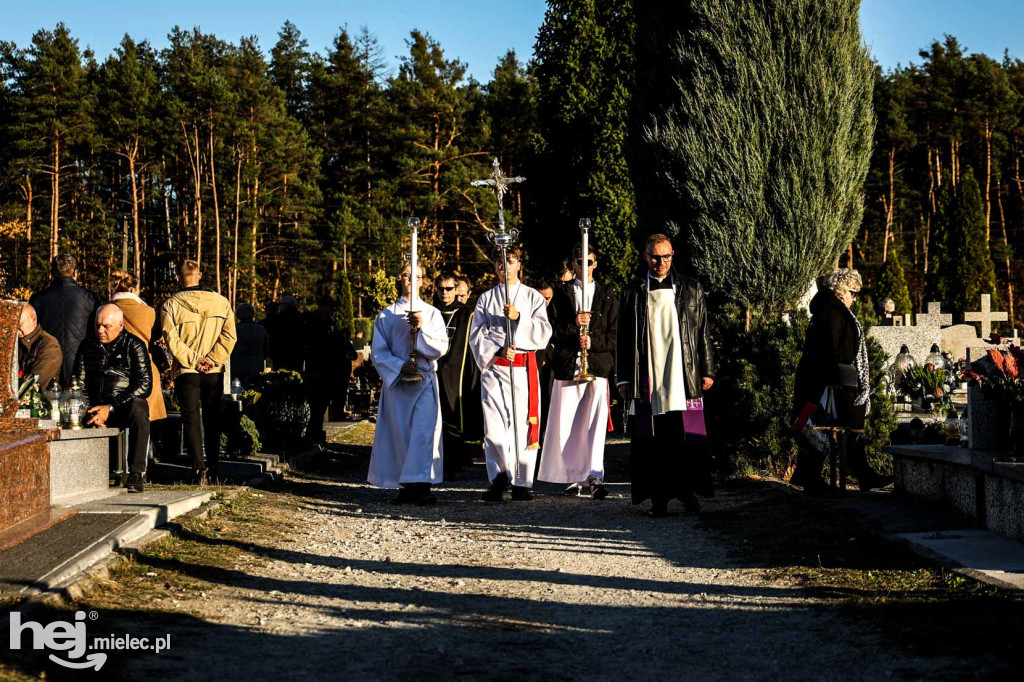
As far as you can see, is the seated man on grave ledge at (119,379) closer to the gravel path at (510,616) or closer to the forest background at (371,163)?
the gravel path at (510,616)

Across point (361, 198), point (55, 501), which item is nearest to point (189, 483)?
point (55, 501)

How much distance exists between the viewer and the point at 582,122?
42.9 m

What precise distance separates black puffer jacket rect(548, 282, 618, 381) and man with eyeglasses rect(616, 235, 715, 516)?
1396mm

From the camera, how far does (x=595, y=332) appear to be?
11469 mm

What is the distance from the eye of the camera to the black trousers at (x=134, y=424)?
9.64m

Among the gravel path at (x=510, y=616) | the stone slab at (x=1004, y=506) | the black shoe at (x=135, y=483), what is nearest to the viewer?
the gravel path at (x=510, y=616)

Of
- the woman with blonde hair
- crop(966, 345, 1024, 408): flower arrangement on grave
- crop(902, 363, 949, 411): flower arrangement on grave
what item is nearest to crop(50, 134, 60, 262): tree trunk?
crop(902, 363, 949, 411): flower arrangement on grave

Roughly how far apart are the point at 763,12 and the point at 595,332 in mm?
3651

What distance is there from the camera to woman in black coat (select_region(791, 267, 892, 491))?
9.54 metres

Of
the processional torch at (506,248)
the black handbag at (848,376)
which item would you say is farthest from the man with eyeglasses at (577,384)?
the black handbag at (848,376)

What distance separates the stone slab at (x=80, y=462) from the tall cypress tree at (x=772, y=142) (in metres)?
5.88

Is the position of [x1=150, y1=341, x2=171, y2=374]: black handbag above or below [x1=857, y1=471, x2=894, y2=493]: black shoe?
above

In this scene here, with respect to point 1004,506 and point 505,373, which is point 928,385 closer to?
point 505,373

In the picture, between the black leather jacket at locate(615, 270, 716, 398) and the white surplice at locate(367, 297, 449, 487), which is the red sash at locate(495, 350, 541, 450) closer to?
the white surplice at locate(367, 297, 449, 487)
